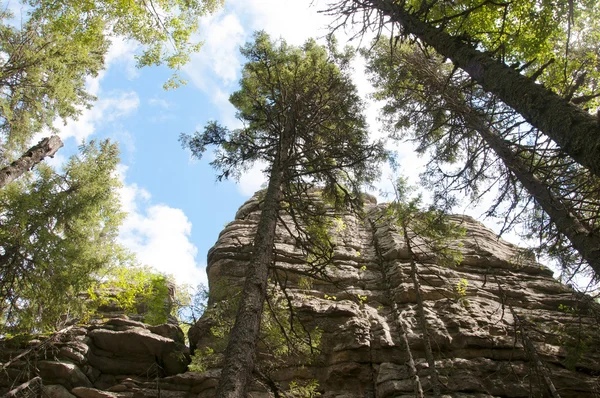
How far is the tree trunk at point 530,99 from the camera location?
4520 millimetres

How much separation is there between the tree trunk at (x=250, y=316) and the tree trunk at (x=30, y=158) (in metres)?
7.30

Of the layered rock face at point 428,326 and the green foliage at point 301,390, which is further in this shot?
the layered rock face at point 428,326

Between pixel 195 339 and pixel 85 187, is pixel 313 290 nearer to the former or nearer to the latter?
pixel 195 339

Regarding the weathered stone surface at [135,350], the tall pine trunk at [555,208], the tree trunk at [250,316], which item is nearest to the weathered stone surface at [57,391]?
the weathered stone surface at [135,350]

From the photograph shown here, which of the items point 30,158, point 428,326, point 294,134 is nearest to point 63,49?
point 30,158

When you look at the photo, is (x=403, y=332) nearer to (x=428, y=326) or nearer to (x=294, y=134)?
(x=428, y=326)

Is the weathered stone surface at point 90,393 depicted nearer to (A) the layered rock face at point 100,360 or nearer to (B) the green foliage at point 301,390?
(A) the layered rock face at point 100,360

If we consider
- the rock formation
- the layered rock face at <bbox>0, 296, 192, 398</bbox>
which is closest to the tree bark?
the rock formation

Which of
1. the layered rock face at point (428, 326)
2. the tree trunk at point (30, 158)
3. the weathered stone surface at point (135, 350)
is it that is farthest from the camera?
the weathered stone surface at point (135, 350)

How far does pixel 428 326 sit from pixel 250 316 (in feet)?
24.0

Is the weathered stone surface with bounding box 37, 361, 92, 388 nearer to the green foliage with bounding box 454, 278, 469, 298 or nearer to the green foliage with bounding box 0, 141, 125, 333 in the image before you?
the green foliage with bounding box 0, 141, 125, 333

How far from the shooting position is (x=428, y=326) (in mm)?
11383

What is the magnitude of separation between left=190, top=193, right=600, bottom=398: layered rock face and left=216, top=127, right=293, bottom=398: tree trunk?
86 centimetres

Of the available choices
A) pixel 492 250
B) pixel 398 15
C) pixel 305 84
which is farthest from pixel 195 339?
pixel 492 250
